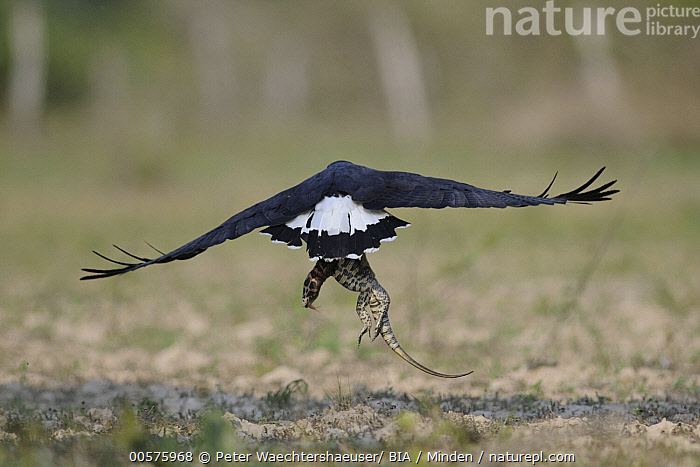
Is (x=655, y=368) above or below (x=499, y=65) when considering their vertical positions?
below

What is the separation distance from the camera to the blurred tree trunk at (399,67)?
28.5m

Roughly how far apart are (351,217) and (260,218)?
502 millimetres

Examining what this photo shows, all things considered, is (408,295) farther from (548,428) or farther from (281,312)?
(548,428)

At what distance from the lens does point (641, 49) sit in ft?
79.4

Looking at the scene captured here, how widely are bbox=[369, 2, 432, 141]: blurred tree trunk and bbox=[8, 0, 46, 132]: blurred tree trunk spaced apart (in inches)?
456

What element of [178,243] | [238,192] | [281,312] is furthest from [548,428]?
[238,192]

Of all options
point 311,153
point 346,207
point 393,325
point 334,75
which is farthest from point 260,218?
point 334,75

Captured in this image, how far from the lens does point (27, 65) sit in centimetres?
2825

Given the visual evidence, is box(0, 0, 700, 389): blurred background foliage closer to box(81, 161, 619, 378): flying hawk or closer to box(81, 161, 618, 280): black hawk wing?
box(81, 161, 619, 378): flying hawk

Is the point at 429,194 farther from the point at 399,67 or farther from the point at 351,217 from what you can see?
the point at 399,67

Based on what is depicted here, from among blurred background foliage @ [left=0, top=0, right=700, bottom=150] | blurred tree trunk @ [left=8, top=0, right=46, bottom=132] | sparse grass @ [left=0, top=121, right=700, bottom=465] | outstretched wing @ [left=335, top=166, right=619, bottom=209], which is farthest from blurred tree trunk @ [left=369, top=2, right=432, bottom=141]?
outstretched wing @ [left=335, top=166, right=619, bottom=209]

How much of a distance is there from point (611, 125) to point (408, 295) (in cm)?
1494

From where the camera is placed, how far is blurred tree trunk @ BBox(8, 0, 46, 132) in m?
27.4

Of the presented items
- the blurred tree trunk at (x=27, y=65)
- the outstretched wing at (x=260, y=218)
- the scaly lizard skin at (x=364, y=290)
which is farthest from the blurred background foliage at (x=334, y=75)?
the scaly lizard skin at (x=364, y=290)
